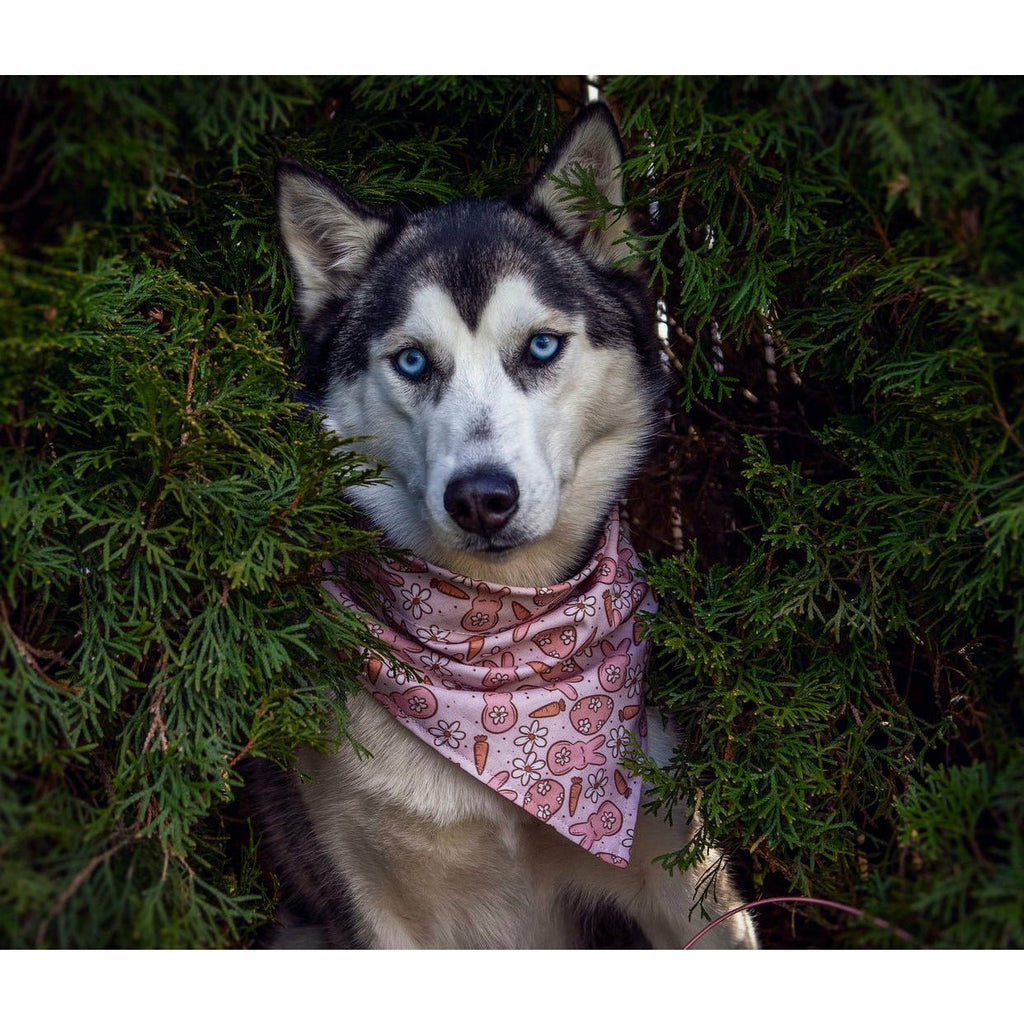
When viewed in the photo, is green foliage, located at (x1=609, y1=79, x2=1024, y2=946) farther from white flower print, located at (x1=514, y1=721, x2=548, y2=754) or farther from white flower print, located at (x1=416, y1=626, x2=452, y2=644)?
white flower print, located at (x1=416, y1=626, x2=452, y2=644)

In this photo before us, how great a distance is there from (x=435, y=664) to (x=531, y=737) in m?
0.28

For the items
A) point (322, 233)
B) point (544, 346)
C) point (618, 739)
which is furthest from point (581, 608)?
point (322, 233)

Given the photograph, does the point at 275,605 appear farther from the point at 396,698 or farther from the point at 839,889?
the point at 839,889

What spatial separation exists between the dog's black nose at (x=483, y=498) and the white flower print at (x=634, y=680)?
0.59 metres

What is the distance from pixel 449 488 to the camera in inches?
85.6

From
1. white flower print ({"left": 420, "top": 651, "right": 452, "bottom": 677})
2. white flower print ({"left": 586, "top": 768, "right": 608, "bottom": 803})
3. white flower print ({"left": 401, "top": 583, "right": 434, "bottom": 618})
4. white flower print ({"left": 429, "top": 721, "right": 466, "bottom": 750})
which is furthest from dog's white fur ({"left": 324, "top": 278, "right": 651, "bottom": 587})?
white flower print ({"left": 586, "top": 768, "right": 608, "bottom": 803})

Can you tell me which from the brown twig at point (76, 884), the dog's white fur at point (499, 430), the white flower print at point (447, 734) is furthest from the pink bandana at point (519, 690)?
the brown twig at point (76, 884)

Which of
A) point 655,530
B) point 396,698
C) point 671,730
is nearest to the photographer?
point 396,698

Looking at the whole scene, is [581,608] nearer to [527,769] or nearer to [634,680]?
[634,680]

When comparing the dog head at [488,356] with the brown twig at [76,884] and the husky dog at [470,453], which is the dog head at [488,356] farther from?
the brown twig at [76,884]

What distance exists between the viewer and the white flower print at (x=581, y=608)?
95.8 inches

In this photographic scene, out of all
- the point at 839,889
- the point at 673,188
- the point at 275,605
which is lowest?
the point at 839,889

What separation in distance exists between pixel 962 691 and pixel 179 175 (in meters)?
1.96

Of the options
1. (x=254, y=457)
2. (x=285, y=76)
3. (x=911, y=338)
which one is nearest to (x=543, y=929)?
(x=254, y=457)
